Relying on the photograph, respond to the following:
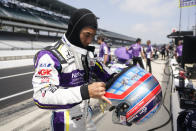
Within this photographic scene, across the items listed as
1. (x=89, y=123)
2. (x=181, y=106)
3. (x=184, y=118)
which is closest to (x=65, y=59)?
(x=89, y=123)

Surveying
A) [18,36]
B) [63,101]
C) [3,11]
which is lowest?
[63,101]

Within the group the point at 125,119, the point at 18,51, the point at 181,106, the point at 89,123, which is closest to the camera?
the point at 125,119

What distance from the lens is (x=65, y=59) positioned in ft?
3.43

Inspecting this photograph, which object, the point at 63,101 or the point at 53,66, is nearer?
→ the point at 63,101

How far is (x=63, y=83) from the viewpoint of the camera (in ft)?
3.48

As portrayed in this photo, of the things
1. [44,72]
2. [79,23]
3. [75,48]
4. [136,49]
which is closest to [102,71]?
[75,48]

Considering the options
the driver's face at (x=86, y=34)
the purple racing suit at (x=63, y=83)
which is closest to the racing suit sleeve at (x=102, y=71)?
the purple racing suit at (x=63, y=83)

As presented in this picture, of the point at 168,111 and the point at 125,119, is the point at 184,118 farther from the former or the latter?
the point at 168,111

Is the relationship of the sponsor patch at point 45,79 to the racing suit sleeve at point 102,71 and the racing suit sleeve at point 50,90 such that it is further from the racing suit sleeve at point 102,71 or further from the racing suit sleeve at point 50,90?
the racing suit sleeve at point 102,71

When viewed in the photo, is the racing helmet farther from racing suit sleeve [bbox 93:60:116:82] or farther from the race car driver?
racing suit sleeve [bbox 93:60:116:82]

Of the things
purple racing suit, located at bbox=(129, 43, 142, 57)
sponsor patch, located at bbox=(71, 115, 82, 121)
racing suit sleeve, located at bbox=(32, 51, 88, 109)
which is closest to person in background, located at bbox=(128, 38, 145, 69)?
purple racing suit, located at bbox=(129, 43, 142, 57)

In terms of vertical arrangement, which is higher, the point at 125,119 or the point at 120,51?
the point at 120,51

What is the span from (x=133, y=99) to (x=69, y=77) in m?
0.54

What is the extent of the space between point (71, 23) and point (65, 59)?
317mm
